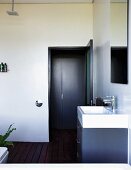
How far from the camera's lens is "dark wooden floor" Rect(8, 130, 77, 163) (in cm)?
384

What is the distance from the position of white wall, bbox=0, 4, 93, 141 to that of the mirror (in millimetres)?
1917

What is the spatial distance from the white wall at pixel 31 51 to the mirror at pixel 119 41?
6.29ft

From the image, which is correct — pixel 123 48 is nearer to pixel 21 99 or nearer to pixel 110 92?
pixel 110 92

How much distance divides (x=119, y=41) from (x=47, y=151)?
8.29 ft

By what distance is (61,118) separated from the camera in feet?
20.3

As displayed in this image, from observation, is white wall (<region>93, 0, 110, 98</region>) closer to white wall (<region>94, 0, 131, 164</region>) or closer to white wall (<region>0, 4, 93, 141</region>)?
white wall (<region>94, 0, 131, 164</region>)

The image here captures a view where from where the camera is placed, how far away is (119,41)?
2.68 metres

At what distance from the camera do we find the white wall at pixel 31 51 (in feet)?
16.1

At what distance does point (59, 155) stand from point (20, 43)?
2369 millimetres

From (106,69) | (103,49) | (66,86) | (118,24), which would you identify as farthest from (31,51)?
(118,24)

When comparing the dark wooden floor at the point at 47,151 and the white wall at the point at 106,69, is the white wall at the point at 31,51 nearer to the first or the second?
the dark wooden floor at the point at 47,151

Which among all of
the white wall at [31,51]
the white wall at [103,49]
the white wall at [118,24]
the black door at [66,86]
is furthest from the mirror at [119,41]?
the black door at [66,86]

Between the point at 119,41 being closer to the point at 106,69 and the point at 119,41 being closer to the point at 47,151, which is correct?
the point at 106,69
